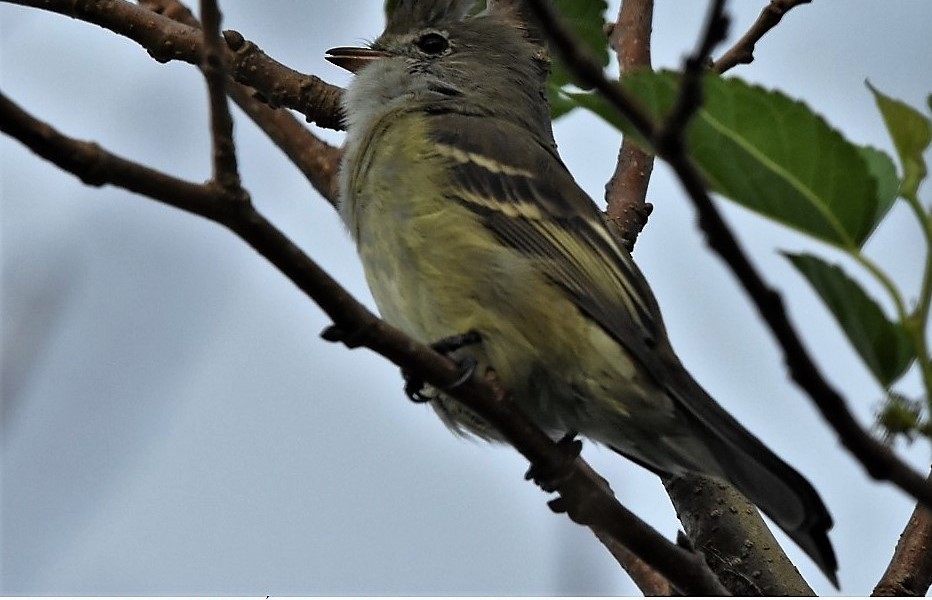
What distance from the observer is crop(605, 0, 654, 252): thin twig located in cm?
475

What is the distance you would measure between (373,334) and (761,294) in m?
1.11

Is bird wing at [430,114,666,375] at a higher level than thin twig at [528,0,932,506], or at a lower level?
higher

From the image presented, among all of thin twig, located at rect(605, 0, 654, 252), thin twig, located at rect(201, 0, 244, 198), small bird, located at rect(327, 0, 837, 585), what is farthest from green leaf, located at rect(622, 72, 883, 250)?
thin twig, located at rect(605, 0, 654, 252)

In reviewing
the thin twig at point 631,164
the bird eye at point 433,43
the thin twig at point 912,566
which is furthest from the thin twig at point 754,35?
the thin twig at point 912,566

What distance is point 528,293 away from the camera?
3836 mm

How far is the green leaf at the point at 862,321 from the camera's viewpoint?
1.93 meters

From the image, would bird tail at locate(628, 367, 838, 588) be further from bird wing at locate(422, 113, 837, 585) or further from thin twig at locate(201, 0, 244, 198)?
thin twig at locate(201, 0, 244, 198)

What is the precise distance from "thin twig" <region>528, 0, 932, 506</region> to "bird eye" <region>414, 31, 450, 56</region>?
3784mm

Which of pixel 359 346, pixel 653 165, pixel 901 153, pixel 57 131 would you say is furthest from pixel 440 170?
pixel 901 153

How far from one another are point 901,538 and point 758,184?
7.14ft

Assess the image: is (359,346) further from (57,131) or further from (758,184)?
(758,184)

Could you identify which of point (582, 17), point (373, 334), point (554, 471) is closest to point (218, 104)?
point (373, 334)

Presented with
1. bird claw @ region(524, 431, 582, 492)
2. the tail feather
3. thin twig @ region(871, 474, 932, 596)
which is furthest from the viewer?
thin twig @ region(871, 474, 932, 596)

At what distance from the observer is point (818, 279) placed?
1.98 m
